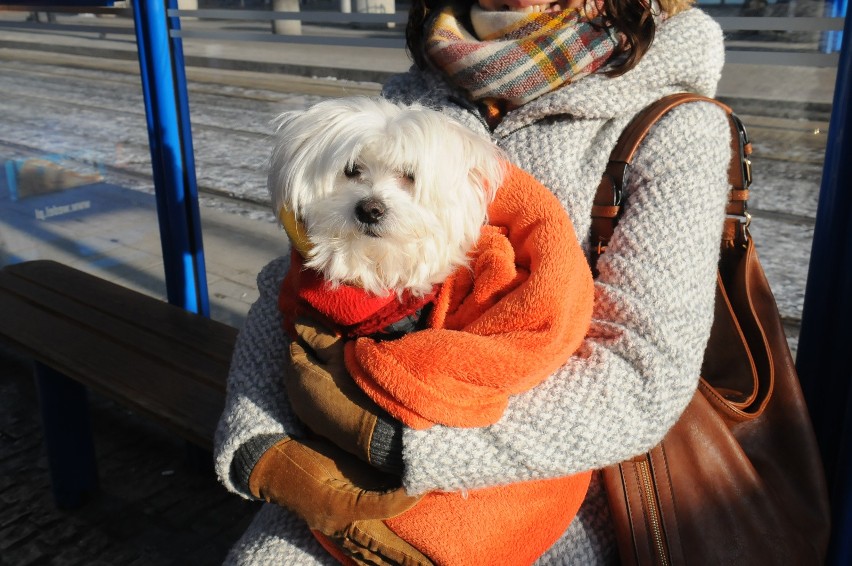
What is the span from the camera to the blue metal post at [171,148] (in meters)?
2.63

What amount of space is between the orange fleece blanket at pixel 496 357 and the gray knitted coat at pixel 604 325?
48mm

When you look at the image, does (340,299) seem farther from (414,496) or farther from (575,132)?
(575,132)

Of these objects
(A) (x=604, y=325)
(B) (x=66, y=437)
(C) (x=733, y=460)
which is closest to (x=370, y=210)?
(A) (x=604, y=325)

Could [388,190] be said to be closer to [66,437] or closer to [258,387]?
[258,387]

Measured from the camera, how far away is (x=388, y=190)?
1248 millimetres

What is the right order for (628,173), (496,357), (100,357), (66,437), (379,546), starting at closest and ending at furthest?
(496,357) < (379,546) < (628,173) < (100,357) < (66,437)

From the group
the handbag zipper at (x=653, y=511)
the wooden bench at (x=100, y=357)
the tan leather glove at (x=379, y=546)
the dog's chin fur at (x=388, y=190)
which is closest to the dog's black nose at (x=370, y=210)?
the dog's chin fur at (x=388, y=190)

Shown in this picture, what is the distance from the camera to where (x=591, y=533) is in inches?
54.9

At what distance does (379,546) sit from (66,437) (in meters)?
1.78

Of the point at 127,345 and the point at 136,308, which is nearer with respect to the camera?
the point at 127,345

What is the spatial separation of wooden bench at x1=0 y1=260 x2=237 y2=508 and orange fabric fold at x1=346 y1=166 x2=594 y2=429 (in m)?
0.92

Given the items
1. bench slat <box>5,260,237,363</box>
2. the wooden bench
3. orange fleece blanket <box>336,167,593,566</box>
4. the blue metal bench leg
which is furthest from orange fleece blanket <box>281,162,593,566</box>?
the blue metal bench leg

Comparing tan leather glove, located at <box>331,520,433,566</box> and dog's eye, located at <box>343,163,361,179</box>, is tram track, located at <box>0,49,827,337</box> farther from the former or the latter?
tan leather glove, located at <box>331,520,433,566</box>

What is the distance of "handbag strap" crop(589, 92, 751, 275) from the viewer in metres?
1.35
